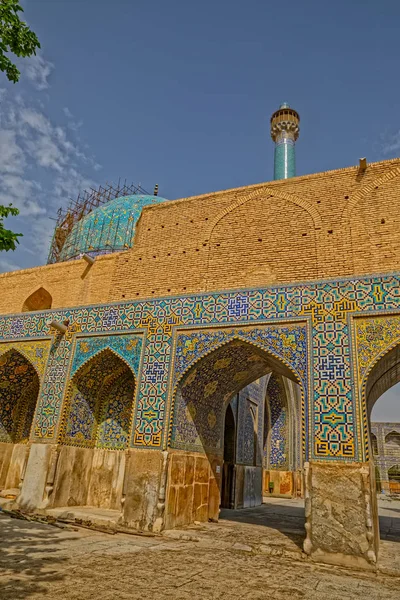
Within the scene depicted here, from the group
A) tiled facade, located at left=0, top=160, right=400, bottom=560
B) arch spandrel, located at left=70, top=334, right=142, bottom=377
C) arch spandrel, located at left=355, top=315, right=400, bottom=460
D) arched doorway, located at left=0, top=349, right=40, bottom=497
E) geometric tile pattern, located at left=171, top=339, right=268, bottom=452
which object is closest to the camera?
arch spandrel, located at left=355, top=315, right=400, bottom=460

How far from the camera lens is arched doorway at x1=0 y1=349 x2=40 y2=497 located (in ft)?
32.8

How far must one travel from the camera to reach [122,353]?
8.31 m

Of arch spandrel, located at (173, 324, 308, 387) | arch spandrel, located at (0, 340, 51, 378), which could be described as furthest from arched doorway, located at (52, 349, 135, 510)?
arch spandrel, located at (173, 324, 308, 387)

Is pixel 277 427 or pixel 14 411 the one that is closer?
pixel 14 411

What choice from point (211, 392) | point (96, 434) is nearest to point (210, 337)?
point (211, 392)

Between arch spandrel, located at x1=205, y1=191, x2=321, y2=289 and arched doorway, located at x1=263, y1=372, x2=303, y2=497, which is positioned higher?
Result: arch spandrel, located at x1=205, y1=191, x2=321, y2=289

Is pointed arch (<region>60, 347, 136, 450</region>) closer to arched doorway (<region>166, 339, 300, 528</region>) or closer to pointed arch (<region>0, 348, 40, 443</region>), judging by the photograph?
arched doorway (<region>166, 339, 300, 528</region>)

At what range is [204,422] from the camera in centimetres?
856

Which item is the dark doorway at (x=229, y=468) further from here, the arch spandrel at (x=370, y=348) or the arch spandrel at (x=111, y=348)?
the arch spandrel at (x=370, y=348)

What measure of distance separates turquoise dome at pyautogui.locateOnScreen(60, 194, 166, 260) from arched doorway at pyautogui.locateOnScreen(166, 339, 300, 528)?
9466 mm

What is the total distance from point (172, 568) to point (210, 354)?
351 centimetres

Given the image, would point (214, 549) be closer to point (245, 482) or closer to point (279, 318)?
point (279, 318)

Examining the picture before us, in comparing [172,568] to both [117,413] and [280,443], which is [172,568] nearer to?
[117,413]

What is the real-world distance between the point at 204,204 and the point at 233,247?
1.50 metres
